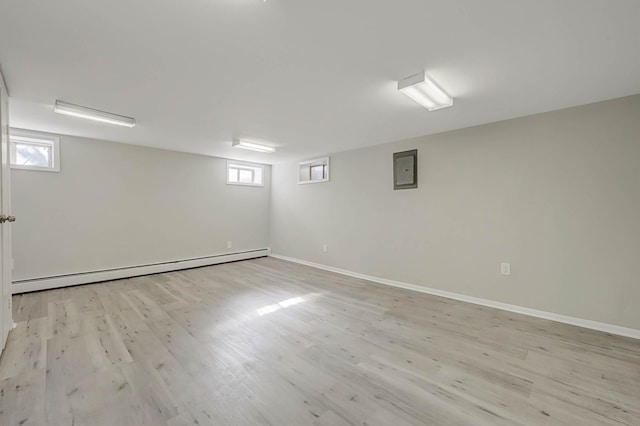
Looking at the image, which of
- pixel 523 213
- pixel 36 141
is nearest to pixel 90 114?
pixel 36 141

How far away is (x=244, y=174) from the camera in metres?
6.13

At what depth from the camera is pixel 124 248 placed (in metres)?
4.38

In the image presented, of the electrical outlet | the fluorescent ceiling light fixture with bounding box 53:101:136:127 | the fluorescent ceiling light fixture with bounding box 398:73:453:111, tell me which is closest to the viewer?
the fluorescent ceiling light fixture with bounding box 398:73:453:111

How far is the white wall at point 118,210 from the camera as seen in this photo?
3.66m

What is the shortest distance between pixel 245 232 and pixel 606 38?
589cm

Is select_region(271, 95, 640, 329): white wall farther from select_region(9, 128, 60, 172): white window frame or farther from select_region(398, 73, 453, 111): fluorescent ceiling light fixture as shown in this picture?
select_region(9, 128, 60, 172): white window frame

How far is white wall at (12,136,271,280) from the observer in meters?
3.66

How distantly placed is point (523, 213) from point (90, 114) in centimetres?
504

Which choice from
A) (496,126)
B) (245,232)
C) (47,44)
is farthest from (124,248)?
(496,126)

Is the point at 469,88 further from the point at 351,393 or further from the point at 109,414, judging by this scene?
the point at 109,414

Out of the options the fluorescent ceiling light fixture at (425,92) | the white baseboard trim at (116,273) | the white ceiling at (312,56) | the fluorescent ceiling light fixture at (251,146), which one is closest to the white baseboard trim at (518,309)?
the white ceiling at (312,56)

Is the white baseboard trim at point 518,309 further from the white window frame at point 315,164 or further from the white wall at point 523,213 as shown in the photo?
the white window frame at point 315,164

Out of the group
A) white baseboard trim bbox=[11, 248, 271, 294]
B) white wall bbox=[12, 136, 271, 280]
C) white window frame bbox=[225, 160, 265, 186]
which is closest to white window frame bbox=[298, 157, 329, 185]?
white window frame bbox=[225, 160, 265, 186]

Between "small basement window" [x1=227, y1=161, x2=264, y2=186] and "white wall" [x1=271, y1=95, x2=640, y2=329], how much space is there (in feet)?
9.04
